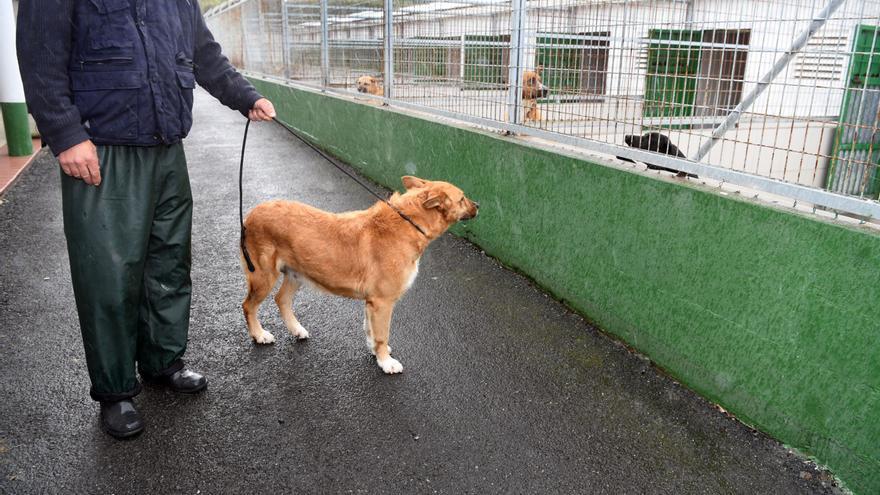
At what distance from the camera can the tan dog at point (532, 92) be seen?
485 centimetres

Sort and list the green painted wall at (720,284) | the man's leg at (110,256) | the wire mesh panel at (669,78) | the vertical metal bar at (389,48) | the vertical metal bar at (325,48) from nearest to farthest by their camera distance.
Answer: the green painted wall at (720,284)
the man's leg at (110,256)
the wire mesh panel at (669,78)
the vertical metal bar at (389,48)
the vertical metal bar at (325,48)

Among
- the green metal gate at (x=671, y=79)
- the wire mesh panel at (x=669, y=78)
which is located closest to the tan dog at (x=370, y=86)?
the wire mesh panel at (x=669, y=78)

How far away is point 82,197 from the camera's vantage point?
9.06ft

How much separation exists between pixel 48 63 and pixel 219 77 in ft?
3.25

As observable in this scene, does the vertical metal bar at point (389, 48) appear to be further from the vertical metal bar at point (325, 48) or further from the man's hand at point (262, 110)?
the man's hand at point (262, 110)

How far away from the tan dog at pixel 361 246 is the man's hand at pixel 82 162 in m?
1.07

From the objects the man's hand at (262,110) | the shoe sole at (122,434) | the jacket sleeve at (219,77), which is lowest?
the shoe sole at (122,434)

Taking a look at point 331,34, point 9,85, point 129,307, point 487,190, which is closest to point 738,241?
point 487,190

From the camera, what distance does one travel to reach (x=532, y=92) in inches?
197

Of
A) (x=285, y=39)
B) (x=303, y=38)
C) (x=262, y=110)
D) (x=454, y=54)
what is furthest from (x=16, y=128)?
(x=262, y=110)

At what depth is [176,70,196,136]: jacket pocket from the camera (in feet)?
9.53

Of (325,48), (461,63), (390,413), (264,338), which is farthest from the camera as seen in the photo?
(325,48)

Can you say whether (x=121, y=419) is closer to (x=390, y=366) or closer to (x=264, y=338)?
(x=264, y=338)

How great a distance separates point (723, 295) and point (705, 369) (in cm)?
46
